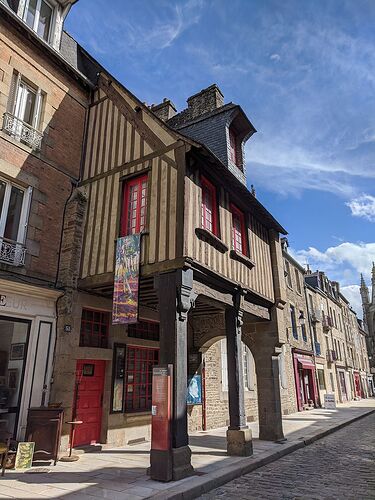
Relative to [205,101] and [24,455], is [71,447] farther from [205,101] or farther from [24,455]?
[205,101]

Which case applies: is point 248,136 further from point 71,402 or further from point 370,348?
point 370,348

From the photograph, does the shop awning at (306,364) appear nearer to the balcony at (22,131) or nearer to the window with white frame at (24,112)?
the balcony at (22,131)

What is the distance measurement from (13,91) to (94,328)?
525 centimetres

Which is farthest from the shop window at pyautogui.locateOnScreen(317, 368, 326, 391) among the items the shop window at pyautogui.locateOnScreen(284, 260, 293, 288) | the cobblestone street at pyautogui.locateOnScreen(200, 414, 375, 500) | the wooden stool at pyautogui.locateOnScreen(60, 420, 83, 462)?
the wooden stool at pyautogui.locateOnScreen(60, 420, 83, 462)

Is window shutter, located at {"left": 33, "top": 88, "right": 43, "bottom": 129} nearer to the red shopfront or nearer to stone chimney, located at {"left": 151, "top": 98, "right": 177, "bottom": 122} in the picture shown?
stone chimney, located at {"left": 151, "top": 98, "right": 177, "bottom": 122}

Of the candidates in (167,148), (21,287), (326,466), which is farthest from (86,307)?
(326,466)

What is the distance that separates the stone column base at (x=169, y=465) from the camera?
5.12 m

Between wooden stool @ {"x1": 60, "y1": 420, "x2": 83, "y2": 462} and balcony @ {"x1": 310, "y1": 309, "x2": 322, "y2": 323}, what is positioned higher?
balcony @ {"x1": 310, "y1": 309, "x2": 322, "y2": 323}

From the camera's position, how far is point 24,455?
5594mm

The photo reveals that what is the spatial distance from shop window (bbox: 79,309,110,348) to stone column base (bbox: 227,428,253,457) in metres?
3.29

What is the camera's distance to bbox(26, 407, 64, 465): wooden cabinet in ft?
19.4

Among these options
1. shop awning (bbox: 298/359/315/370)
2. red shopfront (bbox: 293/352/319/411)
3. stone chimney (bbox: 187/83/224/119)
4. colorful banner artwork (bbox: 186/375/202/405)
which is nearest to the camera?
colorful banner artwork (bbox: 186/375/202/405)

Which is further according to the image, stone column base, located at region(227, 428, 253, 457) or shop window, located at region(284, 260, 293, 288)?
shop window, located at region(284, 260, 293, 288)

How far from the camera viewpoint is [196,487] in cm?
487
